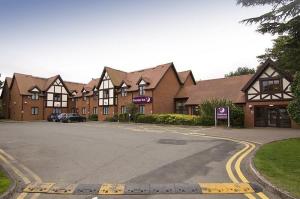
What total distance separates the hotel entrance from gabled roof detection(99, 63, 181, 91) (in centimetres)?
1539

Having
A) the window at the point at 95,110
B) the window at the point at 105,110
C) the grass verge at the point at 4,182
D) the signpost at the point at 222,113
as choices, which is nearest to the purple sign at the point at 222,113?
the signpost at the point at 222,113

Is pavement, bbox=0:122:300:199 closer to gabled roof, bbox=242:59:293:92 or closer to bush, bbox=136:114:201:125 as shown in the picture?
bush, bbox=136:114:201:125

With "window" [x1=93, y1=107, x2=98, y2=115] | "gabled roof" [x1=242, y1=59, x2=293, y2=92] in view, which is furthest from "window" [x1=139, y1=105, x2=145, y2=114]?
"gabled roof" [x1=242, y1=59, x2=293, y2=92]

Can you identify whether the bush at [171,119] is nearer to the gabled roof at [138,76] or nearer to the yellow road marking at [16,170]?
the gabled roof at [138,76]

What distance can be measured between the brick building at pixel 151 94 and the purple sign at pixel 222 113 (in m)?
4.19

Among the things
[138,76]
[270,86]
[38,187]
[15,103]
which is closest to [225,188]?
[38,187]

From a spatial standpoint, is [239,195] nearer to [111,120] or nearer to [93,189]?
Result: [93,189]

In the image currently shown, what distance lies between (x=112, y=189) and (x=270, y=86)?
93.2 ft

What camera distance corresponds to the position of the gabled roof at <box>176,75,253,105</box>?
117 ft

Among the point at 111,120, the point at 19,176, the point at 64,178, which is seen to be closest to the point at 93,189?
the point at 64,178

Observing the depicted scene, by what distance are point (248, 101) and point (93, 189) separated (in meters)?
28.8

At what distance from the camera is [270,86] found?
102ft

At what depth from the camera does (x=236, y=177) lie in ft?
25.8

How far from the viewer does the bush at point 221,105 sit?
30688 mm
